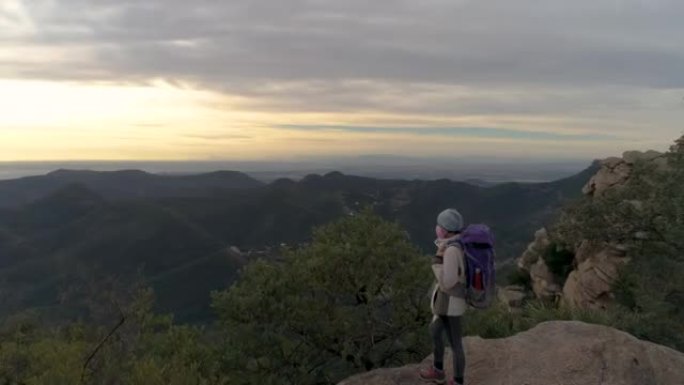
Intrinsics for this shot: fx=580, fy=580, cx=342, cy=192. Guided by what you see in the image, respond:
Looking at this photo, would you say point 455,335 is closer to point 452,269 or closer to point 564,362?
point 452,269

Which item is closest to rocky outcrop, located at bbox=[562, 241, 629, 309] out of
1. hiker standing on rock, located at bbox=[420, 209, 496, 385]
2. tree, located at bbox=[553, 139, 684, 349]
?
tree, located at bbox=[553, 139, 684, 349]

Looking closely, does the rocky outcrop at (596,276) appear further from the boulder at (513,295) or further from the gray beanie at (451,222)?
the gray beanie at (451,222)

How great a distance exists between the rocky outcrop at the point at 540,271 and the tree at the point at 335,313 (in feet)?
67.8

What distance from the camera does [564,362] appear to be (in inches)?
372

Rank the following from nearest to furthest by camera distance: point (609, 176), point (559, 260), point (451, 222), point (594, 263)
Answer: point (451, 222) → point (594, 263) → point (609, 176) → point (559, 260)

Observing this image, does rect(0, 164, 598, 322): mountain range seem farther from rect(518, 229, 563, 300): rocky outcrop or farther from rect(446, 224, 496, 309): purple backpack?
rect(446, 224, 496, 309): purple backpack

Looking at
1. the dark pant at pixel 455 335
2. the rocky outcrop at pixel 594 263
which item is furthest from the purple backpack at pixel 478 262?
the rocky outcrop at pixel 594 263

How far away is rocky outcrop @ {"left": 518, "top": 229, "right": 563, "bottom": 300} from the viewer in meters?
33.0

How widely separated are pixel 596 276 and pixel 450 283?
862 inches

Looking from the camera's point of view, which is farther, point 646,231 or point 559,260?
point 559,260

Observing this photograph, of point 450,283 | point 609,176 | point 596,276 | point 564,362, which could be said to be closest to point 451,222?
point 450,283

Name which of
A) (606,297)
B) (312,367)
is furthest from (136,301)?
(606,297)

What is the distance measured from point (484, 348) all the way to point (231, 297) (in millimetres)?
6511

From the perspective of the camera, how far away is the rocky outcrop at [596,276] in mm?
26734
